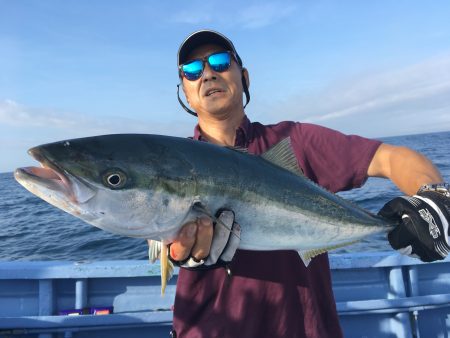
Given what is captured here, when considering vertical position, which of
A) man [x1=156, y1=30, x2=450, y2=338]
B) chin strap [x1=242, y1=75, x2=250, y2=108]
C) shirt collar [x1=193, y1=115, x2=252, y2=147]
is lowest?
man [x1=156, y1=30, x2=450, y2=338]

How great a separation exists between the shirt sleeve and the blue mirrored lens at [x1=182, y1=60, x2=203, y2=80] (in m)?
1.20

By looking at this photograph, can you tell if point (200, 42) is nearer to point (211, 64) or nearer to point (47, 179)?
point (211, 64)

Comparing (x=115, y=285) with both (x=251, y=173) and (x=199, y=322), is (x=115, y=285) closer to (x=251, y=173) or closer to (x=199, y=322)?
(x=199, y=322)

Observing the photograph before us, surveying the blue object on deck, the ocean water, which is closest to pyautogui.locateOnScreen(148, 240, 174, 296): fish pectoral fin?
the blue object on deck

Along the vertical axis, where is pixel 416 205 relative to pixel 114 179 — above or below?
below

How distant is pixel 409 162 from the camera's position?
2.92m

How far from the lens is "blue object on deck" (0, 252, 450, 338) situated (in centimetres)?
475

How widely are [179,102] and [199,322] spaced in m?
2.43

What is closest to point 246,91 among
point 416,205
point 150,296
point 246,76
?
point 246,76

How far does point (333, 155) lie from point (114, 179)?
2.06 m

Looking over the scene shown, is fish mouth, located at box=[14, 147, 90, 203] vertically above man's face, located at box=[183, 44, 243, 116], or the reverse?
man's face, located at box=[183, 44, 243, 116]

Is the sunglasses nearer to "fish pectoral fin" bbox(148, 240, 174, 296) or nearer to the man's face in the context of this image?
the man's face

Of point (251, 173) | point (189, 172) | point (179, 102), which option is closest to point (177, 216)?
point (189, 172)

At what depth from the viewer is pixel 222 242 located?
8.41ft
